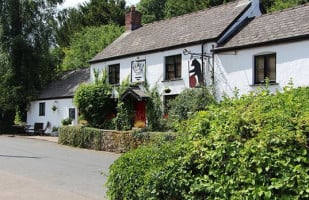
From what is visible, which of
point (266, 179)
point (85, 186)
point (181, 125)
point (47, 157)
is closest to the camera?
point (266, 179)

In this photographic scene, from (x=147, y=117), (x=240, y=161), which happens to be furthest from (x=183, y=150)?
(x=147, y=117)

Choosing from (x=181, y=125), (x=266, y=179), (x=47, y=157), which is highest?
(x=181, y=125)

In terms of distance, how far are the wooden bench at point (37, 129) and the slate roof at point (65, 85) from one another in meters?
2.33

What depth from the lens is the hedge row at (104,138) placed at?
2068 cm

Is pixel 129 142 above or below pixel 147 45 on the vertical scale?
below

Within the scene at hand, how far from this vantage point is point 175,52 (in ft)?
80.9

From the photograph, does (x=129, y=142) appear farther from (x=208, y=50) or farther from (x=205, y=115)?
(x=205, y=115)

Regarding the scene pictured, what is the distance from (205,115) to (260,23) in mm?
17371

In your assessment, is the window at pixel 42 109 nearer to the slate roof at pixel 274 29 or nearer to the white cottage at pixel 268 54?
the white cottage at pixel 268 54

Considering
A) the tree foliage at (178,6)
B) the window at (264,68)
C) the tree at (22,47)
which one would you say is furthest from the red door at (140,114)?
the tree at (22,47)

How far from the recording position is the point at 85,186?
36.4ft

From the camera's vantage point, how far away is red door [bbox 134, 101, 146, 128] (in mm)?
26500

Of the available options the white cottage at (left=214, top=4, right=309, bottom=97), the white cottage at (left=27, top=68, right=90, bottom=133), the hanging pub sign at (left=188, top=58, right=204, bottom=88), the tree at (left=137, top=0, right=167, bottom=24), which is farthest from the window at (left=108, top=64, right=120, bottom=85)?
the tree at (left=137, top=0, right=167, bottom=24)

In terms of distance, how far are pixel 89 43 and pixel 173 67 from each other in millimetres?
24609
